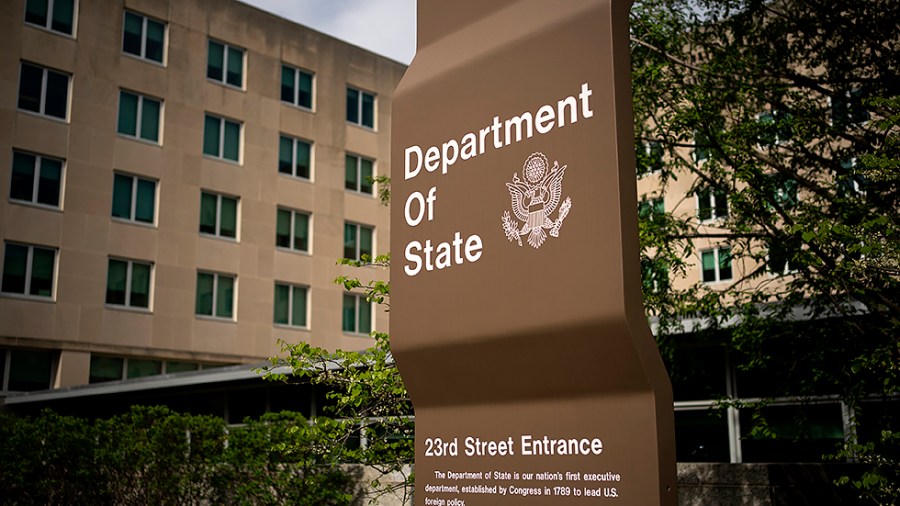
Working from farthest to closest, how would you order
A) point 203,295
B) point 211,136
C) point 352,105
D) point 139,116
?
1. point 352,105
2. point 211,136
3. point 203,295
4. point 139,116

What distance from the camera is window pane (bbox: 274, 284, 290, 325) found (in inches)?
1539

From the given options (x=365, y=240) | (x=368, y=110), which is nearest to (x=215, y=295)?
(x=365, y=240)

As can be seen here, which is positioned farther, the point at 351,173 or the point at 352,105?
the point at 352,105

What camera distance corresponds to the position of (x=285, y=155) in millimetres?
40469

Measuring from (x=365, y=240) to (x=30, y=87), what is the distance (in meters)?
15.3

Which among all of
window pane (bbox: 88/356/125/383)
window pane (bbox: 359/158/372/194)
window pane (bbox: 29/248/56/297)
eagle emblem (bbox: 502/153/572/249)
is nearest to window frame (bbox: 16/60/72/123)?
window pane (bbox: 29/248/56/297)

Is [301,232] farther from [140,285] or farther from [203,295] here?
[140,285]

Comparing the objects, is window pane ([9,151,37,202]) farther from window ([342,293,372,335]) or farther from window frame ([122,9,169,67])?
window ([342,293,372,335])

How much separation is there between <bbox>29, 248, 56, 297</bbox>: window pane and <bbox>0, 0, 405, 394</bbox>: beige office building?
0.05 metres

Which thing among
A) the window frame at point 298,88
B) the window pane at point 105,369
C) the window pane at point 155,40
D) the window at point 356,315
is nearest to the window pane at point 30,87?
the window pane at point 155,40

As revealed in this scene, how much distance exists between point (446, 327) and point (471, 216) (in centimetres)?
58

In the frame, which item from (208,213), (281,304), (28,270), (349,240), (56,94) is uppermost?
(56,94)

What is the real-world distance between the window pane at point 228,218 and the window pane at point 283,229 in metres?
1.88

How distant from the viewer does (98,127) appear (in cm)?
3453
